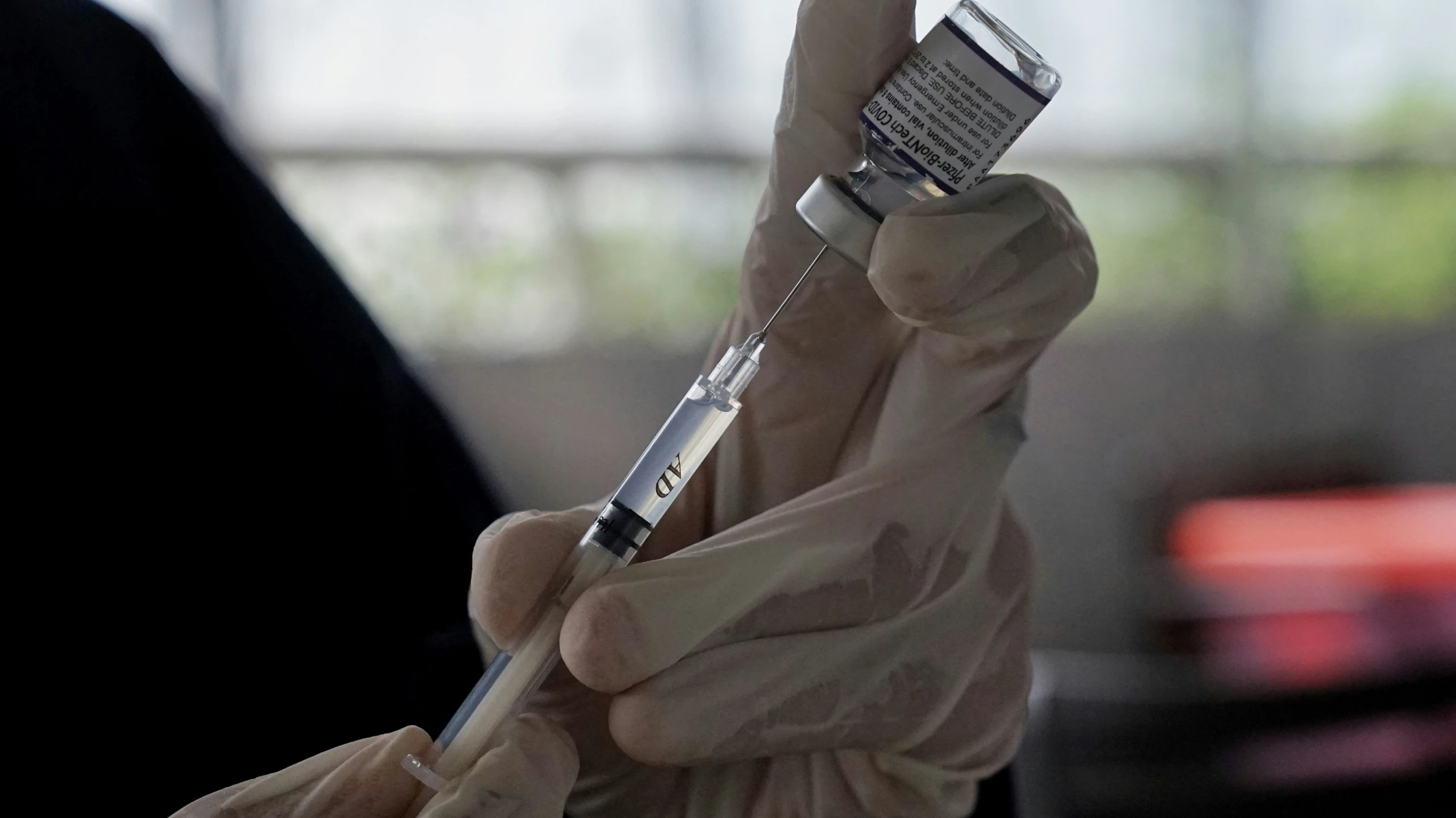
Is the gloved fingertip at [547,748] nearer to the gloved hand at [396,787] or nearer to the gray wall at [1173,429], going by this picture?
the gloved hand at [396,787]

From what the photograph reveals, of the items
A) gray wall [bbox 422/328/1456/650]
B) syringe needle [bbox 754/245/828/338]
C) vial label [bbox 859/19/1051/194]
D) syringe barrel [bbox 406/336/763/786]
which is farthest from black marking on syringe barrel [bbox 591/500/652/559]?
gray wall [bbox 422/328/1456/650]

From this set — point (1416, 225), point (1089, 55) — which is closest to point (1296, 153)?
point (1416, 225)

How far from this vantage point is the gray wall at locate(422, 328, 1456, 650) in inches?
79.6

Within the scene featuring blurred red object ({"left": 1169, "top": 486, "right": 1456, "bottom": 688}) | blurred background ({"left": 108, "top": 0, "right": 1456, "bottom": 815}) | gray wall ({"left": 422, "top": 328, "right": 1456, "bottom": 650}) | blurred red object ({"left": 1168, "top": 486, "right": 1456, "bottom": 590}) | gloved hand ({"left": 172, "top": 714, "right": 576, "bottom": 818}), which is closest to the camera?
gloved hand ({"left": 172, "top": 714, "right": 576, "bottom": 818})

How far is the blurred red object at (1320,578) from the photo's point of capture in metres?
1.46

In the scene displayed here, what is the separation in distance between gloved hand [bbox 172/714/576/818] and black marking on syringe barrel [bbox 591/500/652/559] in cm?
10

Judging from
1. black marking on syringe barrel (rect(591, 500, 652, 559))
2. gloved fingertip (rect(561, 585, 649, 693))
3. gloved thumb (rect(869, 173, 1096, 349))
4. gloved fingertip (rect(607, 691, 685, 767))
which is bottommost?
gloved fingertip (rect(607, 691, 685, 767))

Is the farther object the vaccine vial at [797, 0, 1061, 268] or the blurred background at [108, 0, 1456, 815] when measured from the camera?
the blurred background at [108, 0, 1456, 815]

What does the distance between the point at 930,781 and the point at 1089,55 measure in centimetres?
173

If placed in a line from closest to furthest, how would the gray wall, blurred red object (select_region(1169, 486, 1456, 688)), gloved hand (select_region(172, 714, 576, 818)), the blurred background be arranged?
gloved hand (select_region(172, 714, 576, 818)), blurred red object (select_region(1169, 486, 1456, 688)), the blurred background, the gray wall

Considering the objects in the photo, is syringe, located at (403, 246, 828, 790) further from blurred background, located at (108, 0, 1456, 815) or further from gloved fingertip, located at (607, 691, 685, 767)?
blurred background, located at (108, 0, 1456, 815)

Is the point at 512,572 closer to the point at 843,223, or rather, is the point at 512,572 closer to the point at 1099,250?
the point at 843,223

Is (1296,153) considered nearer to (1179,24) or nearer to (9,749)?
(1179,24)

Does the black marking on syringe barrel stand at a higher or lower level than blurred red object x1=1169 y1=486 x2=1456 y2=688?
higher
